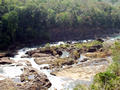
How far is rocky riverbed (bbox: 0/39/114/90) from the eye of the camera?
41.4m

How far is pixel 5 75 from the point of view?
45.6 metres

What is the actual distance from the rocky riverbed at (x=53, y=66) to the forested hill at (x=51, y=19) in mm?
9907

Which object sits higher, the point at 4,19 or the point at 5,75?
the point at 4,19

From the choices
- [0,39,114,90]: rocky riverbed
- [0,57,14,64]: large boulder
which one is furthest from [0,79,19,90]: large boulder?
[0,57,14,64]: large boulder

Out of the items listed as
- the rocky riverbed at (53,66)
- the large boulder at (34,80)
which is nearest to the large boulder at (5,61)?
the rocky riverbed at (53,66)

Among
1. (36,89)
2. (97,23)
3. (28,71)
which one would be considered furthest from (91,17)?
(36,89)

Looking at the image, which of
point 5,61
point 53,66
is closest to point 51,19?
point 5,61

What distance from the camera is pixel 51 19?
84.4m

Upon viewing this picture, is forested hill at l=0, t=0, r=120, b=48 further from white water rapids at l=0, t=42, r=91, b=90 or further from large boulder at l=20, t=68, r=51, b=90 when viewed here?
large boulder at l=20, t=68, r=51, b=90

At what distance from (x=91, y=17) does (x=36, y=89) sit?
68.6m

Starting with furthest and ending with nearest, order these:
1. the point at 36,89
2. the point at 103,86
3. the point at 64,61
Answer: the point at 64,61
the point at 36,89
the point at 103,86

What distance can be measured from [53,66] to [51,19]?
36280 millimetres

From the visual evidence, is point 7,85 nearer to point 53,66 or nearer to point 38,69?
point 38,69

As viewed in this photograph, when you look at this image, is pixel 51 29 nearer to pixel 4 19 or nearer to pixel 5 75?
pixel 4 19
